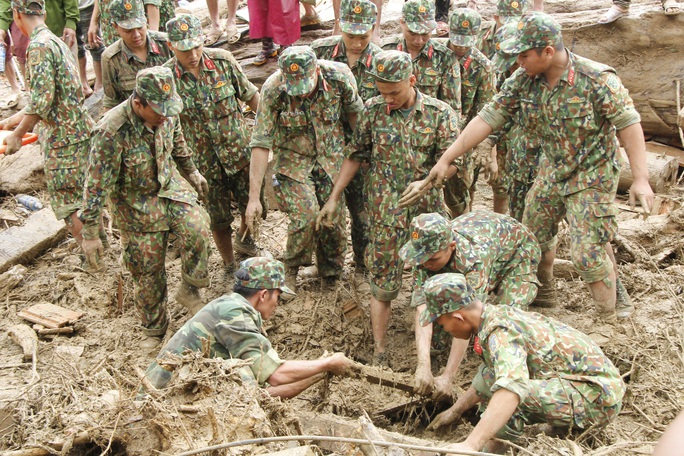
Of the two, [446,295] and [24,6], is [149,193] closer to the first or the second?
[24,6]

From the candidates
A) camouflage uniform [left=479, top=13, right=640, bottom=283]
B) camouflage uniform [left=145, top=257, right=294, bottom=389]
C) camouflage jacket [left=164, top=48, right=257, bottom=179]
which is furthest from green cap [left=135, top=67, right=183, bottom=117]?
camouflage uniform [left=479, top=13, right=640, bottom=283]

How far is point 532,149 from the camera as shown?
6074mm

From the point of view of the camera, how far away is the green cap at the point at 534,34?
4961 mm

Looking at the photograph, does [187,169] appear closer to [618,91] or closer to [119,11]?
[119,11]

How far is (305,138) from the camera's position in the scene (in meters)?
6.31

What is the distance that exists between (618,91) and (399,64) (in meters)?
1.56

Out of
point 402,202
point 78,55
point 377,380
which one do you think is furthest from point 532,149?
point 78,55

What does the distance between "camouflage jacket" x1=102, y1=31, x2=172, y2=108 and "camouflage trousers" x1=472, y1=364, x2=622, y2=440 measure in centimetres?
464

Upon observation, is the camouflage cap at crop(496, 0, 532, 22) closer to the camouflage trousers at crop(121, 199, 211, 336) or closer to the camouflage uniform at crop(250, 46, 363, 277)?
the camouflage uniform at crop(250, 46, 363, 277)

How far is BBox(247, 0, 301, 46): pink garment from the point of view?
8.94 metres

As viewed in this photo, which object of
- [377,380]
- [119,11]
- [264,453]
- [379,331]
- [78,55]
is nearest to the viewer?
[264,453]

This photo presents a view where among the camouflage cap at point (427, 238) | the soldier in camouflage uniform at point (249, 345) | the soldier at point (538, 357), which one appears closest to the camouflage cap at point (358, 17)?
the camouflage cap at point (427, 238)

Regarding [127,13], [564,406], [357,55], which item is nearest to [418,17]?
[357,55]

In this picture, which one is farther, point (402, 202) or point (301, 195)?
point (301, 195)
